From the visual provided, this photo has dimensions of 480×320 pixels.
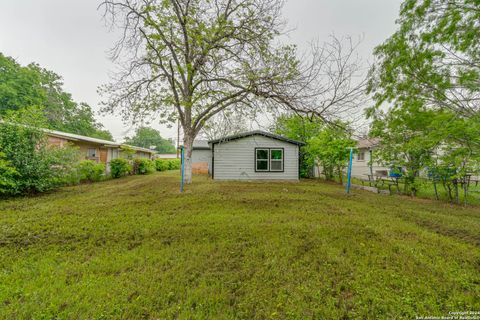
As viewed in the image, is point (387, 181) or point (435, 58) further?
point (387, 181)

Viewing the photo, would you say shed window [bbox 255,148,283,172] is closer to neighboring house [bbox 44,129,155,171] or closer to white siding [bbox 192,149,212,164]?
white siding [bbox 192,149,212,164]

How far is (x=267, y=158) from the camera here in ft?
36.9

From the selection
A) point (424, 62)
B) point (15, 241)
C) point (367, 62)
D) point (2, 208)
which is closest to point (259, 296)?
point (15, 241)

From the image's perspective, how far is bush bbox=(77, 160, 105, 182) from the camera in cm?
973

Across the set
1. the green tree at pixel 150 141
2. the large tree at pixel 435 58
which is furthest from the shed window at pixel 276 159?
the green tree at pixel 150 141

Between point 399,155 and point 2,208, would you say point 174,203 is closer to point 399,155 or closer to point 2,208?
point 2,208

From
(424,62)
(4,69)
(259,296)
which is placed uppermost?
(4,69)

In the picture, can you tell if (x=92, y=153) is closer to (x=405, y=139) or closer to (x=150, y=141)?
(x=405, y=139)

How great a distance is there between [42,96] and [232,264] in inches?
1168

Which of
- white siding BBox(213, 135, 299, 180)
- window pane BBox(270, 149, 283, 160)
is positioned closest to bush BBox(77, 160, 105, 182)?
white siding BBox(213, 135, 299, 180)

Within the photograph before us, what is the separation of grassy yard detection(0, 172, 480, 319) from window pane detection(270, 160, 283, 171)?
6.58 meters

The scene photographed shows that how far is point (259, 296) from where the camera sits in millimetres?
1961

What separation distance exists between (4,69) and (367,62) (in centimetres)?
3118

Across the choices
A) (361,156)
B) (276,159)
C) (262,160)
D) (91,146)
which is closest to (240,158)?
(262,160)
